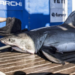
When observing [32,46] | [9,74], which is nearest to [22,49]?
[32,46]

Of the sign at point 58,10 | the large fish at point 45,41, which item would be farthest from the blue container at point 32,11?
the large fish at point 45,41

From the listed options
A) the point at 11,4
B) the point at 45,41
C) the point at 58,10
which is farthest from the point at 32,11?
the point at 45,41

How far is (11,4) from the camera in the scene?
3822 mm

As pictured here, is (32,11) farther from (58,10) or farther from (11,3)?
(58,10)

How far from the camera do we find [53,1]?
451 cm

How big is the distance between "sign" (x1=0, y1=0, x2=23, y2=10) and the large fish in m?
1.58

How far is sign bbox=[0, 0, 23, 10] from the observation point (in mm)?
3712

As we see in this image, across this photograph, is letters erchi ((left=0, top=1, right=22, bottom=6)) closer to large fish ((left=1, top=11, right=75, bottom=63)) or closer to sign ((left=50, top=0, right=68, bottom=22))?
sign ((left=50, top=0, right=68, bottom=22))

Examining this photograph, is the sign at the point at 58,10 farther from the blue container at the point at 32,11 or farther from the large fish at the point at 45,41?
the large fish at the point at 45,41

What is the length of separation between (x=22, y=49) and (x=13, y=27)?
746mm

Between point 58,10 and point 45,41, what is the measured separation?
247cm

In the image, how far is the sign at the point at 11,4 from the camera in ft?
12.2

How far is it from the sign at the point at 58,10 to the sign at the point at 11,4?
1.27 m

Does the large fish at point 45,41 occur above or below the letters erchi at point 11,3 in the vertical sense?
below
